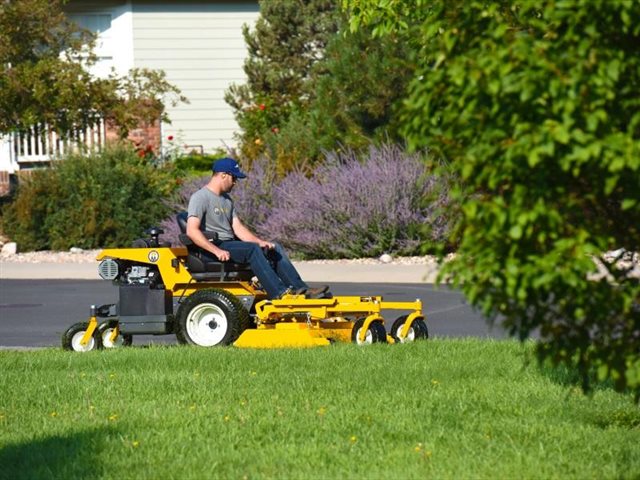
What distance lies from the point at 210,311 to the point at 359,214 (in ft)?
36.4

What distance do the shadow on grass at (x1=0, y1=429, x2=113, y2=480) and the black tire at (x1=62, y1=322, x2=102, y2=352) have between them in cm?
441

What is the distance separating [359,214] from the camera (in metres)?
23.0

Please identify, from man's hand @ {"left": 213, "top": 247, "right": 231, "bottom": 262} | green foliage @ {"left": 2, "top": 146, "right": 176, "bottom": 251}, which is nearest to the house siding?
green foliage @ {"left": 2, "top": 146, "right": 176, "bottom": 251}

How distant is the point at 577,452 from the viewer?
7.17 meters

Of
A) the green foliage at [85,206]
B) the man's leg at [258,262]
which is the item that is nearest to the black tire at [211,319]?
the man's leg at [258,262]

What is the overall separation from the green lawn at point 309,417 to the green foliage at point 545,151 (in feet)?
2.96

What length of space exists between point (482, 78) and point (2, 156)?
2968cm

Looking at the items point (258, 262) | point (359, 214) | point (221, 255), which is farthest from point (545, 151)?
point (359, 214)

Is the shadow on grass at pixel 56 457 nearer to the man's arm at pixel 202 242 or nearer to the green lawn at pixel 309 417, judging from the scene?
the green lawn at pixel 309 417

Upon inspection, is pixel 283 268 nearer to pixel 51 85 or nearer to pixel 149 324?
pixel 149 324

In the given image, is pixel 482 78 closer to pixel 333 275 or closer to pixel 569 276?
pixel 569 276

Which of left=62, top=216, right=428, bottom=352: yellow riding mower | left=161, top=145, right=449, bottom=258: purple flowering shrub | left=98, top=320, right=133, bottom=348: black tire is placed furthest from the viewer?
left=161, top=145, right=449, bottom=258: purple flowering shrub

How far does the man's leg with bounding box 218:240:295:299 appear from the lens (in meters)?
12.0

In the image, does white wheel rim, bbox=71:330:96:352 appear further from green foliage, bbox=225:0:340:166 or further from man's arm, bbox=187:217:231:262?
green foliage, bbox=225:0:340:166
